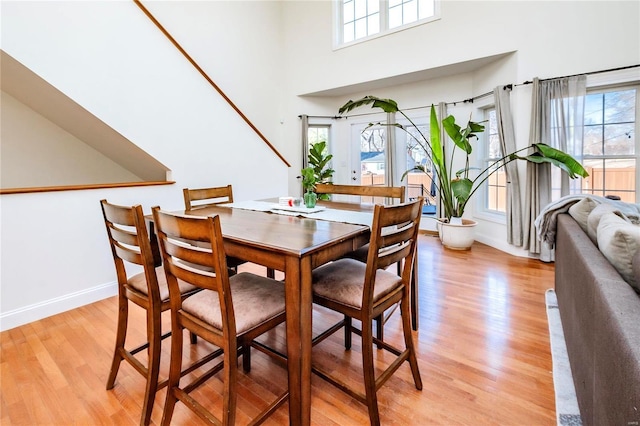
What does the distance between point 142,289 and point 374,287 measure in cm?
111

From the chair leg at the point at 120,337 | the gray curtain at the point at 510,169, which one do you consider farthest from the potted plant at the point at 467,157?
the chair leg at the point at 120,337

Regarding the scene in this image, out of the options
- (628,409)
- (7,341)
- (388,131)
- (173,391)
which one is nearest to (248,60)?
(388,131)

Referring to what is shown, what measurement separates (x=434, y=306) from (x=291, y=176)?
4.03 metres

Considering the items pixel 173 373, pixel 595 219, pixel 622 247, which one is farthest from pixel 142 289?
pixel 595 219

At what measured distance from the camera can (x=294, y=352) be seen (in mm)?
1298

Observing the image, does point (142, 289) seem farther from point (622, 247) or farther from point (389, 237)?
point (622, 247)

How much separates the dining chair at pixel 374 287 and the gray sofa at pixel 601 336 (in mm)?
692

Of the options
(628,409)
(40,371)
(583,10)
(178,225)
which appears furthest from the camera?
(583,10)

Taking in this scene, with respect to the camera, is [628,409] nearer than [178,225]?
Yes

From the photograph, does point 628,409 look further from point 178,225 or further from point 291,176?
point 291,176

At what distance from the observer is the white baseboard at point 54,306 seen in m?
2.31

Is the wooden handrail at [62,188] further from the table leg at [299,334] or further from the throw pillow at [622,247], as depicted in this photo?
the throw pillow at [622,247]

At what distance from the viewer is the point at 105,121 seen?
2742 millimetres

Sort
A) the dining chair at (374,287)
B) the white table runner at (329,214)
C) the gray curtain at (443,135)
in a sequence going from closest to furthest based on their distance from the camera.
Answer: the dining chair at (374,287) → the white table runner at (329,214) → the gray curtain at (443,135)
